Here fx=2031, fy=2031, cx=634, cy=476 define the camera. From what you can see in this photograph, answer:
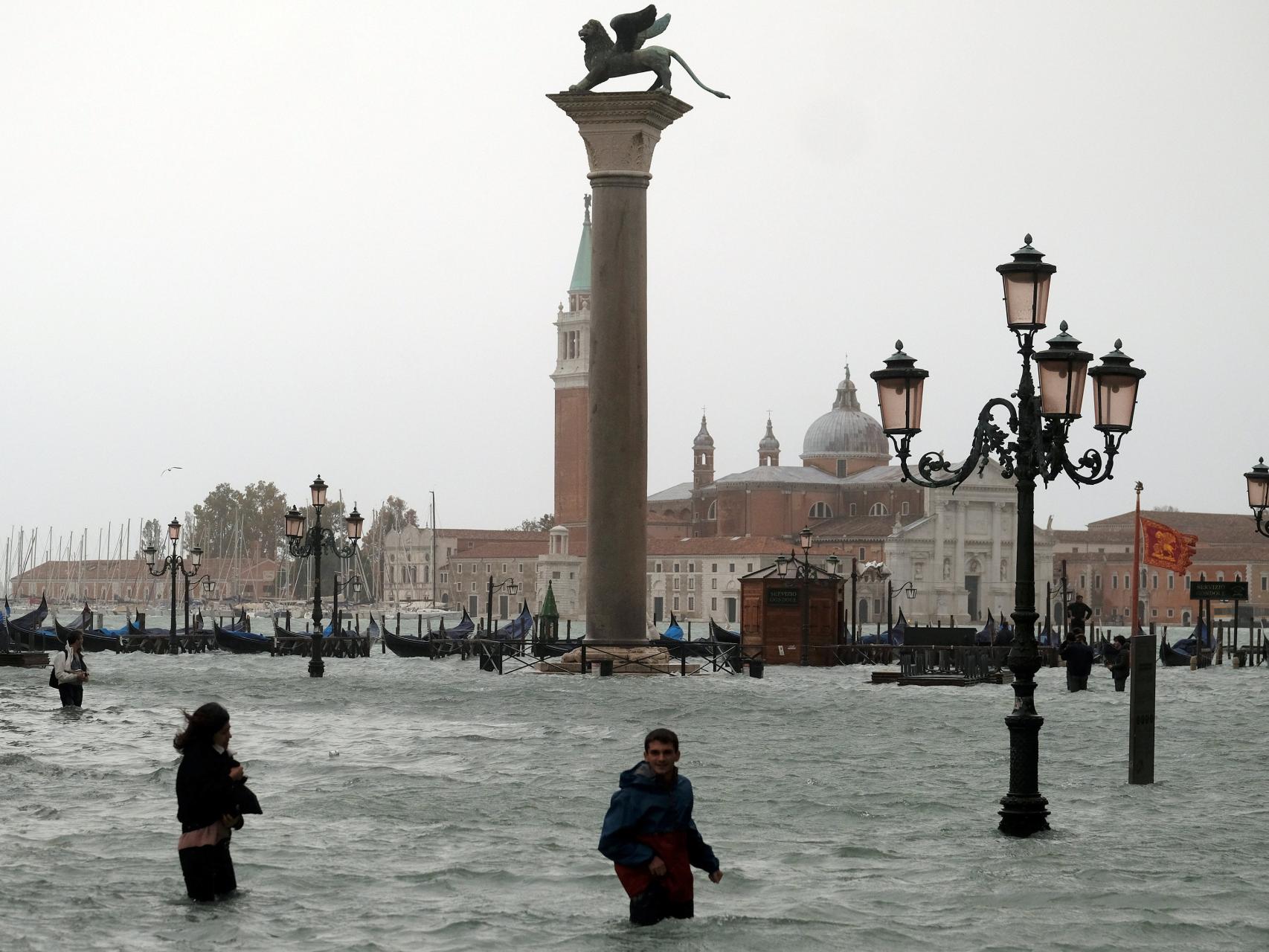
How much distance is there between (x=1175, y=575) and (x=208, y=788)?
107350 mm

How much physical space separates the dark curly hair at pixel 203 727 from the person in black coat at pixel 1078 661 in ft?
63.7

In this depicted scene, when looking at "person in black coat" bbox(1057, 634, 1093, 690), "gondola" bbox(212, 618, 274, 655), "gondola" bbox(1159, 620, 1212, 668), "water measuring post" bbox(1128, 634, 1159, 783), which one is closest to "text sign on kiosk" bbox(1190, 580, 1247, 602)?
"person in black coat" bbox(1057, 634, 1093, 690)

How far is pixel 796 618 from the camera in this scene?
122 ft

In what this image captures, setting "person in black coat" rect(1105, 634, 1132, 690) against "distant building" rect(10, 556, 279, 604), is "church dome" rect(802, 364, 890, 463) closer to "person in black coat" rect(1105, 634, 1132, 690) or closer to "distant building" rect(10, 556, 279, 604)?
"distant building" rect(10, 556, 279, 604)

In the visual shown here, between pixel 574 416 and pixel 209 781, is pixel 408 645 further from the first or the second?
A: pixel 574 416

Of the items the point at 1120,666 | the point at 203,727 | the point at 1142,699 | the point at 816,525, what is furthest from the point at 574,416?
the point at 203,727

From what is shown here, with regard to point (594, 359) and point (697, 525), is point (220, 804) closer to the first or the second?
point (594, 359)

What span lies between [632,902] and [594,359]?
22291 mm

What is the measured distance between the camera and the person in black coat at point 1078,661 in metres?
25.7

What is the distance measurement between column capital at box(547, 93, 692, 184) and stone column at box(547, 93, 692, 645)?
0.04 ft

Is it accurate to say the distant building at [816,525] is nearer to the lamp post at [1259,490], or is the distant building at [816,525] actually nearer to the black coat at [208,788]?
the lamp post at [1259,490]

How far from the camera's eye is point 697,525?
112000 millimetres

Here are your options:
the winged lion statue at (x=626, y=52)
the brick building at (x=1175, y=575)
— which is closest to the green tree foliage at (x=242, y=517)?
the brick building at (x=1175, y=575)

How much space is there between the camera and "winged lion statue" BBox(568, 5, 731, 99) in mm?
29766
